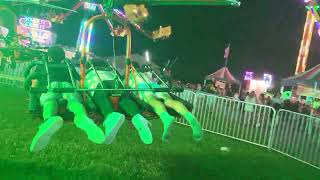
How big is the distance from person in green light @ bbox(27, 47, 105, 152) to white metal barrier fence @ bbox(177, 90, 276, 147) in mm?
7224

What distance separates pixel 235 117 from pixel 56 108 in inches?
325

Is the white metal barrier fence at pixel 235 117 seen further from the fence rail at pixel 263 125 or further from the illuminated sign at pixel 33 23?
the illuminated sign at pixel 33 23

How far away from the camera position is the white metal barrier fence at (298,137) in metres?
10.3

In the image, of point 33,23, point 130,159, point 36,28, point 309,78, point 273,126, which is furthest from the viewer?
point 36,28

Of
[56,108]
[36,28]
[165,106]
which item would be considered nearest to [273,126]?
[165,106]

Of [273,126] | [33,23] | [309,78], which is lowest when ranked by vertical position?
[273,126]

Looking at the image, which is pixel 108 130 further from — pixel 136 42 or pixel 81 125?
pixel 136 42

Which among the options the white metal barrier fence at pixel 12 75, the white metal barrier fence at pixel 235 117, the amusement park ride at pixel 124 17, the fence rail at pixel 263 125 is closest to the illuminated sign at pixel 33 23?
the white metal barrier fence at pixel 12 75

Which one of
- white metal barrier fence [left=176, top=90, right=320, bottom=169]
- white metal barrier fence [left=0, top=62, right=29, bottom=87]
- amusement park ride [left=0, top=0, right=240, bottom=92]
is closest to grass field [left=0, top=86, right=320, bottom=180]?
white metal barrier fence [left=176, top=90, right=320, bottom=169]

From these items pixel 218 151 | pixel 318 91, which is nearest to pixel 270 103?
pixel 318 91

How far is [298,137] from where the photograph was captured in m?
10.8

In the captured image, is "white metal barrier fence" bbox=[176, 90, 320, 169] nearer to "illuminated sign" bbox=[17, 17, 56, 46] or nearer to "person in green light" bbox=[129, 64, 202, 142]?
"person in green light" bbox=[129, 64, 202, 142]

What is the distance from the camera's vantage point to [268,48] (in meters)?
47.5

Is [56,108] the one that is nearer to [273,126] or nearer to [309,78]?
[273,126]
